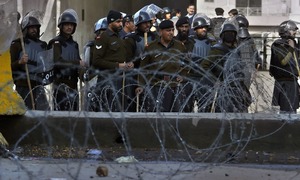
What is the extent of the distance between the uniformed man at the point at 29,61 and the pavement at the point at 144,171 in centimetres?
234

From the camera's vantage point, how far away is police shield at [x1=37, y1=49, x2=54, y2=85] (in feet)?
33.7

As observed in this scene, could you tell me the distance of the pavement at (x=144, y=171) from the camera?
23.0 ft

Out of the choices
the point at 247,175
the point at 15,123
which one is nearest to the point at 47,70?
the point at 15,123

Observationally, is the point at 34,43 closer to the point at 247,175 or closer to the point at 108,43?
the point at 108,43

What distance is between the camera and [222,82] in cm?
805

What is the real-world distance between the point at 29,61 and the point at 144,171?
373 centimetres

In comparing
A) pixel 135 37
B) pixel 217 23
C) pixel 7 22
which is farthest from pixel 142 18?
pixel 217 23

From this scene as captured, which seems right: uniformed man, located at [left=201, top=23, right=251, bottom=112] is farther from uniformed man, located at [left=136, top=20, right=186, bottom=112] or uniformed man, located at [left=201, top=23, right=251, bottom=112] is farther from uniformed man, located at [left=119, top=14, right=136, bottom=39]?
uniformed man, located at [left=119, top=14, right=136, bottom=39]

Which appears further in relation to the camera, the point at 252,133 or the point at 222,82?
the point at 252,133

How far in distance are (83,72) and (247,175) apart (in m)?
3.57

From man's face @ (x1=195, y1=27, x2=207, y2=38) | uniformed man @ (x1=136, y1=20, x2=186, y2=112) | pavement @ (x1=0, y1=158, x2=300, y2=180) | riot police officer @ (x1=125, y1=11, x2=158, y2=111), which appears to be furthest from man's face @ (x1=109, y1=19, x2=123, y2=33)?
pavement @ (x1=0, y1=158, x2=300, y2=180)

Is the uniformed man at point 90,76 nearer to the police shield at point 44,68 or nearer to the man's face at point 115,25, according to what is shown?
the man's face at point 115,25

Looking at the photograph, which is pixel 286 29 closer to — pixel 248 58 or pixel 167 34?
pixel 167 34

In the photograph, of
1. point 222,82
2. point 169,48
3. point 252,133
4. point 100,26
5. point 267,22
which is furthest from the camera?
point 267,22
